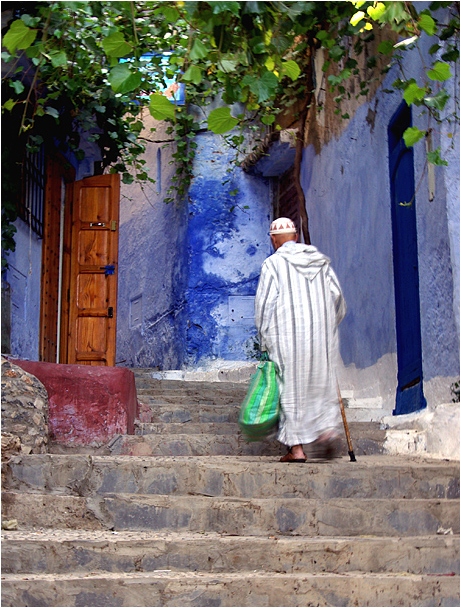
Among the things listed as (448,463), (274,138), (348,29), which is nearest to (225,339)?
(274,138)

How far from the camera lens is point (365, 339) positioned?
8633mm

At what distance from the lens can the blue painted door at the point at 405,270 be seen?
7273 millimetres

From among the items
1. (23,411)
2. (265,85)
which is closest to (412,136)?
(265,85)

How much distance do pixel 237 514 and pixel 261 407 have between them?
3.78 ft

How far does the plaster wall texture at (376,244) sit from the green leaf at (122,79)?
2.43 m

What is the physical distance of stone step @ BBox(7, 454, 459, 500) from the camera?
504 cm

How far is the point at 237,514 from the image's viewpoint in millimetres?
4660

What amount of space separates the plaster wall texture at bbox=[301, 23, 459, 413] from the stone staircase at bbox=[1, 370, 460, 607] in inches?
42.1

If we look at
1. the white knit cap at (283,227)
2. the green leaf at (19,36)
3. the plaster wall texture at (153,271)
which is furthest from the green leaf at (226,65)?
the plaster wall texture at (153,271)

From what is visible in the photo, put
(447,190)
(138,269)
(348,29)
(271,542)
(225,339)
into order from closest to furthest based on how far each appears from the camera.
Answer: (271,542)
(447,190)
(348,29)
(225,339)
(138,269)

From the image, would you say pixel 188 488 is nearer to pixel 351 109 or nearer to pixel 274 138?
pixel 351 109

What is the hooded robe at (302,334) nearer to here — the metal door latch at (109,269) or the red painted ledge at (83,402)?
the red painted ledge at (83,402)

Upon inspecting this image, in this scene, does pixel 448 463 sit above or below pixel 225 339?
below

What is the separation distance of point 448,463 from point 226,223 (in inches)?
312
